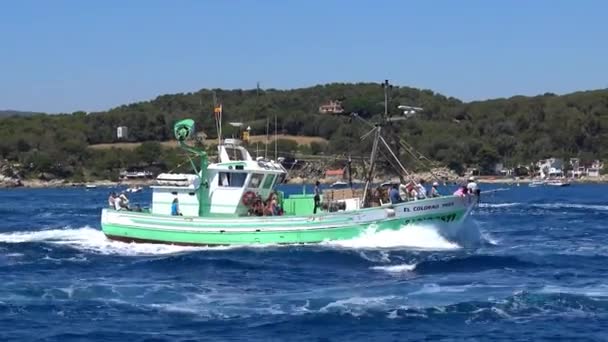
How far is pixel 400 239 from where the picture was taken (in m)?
51.5

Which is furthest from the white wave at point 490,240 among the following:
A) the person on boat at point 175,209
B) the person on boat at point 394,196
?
the person on boat at point 175,209

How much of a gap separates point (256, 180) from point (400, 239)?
755cm

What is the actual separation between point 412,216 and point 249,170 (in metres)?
8.06

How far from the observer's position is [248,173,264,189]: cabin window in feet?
178

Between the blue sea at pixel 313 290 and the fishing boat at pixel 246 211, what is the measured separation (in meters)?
0.67

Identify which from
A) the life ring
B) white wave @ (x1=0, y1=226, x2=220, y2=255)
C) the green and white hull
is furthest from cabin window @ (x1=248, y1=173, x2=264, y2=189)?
white wave @ (x1=0, y1=226, x2=220, y2=255)

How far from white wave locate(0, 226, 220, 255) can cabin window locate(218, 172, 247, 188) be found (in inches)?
140

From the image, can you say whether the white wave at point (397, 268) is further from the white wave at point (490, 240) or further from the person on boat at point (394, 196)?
the white wave at point (490, 240)

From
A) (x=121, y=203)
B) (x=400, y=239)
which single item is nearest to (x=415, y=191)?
(x=400, y=239)

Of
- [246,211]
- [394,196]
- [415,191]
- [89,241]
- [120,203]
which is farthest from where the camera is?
[89,241]

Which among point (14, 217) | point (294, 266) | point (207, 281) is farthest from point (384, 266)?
point (14, 217)

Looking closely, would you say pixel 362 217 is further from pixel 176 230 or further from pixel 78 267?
pixel 78 267

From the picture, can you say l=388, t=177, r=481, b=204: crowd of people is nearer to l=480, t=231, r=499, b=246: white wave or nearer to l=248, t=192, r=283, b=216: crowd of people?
l=480, t=231, r=499, b=246: white wave

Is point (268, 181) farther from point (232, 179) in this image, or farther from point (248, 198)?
point (232, 179)
